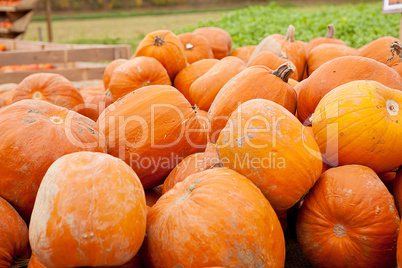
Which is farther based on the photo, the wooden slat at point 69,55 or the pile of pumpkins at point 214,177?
the wooden slat at point 69,55

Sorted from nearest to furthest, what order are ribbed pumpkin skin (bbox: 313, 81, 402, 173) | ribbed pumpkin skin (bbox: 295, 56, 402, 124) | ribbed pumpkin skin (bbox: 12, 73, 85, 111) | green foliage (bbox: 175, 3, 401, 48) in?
ribbed pumpkin skin (bbox: 313, 81, 402, 173), ribbed pumpkin skin (bbox: 295, 56, 402, 124), ribbed pumpkin skin (bbox: 12, 73, 85, 111), green foliage (bbox: 175, 3, 401, 48)

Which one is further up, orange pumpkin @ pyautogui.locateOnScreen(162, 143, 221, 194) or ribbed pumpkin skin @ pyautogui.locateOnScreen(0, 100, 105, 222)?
ribbed pumpkin skin @ pyautogui.locateOnScreen(0, 100, 105, 222)

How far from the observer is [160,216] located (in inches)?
60.3

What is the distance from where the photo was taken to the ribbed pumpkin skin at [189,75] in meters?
3.12

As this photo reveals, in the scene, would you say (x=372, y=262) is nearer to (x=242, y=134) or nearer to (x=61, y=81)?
(x=242, y=134)

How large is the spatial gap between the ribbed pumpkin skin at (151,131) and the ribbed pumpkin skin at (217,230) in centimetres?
50

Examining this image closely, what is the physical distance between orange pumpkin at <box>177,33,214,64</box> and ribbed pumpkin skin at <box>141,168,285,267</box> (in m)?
2.45

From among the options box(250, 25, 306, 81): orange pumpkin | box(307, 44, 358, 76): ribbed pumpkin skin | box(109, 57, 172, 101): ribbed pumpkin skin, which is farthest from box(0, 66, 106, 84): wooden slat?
box(307, 44, 358, 76): ribbed pumpkin skin

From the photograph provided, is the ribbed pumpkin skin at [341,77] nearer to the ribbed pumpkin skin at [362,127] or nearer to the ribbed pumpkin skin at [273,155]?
the ribbed pumpkin skin at [362,127]

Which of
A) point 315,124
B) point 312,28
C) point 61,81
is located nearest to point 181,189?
point 315,124

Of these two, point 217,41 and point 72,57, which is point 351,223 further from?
point 72,57

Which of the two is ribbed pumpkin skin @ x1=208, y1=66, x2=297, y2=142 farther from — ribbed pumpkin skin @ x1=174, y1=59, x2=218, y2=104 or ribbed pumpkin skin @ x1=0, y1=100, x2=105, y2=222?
ribbed pumpkin skin @ x1=174, y1=59, x2=218, y2=104

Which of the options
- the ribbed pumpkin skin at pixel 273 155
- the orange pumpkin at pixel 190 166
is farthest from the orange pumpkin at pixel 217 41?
the ribbed pumpkin skin at pixel 273 155

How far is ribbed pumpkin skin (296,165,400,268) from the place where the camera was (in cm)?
158
